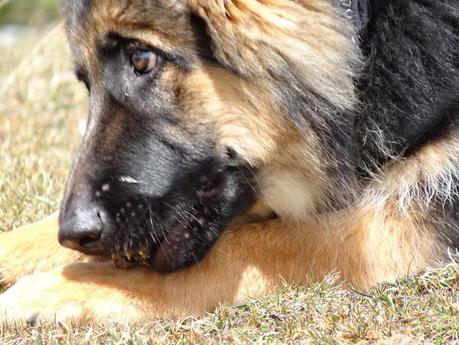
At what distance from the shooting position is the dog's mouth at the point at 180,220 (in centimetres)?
340

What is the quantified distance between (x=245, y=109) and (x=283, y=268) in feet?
2.29

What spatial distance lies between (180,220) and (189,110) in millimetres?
428

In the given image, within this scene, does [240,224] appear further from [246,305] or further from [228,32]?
[228,32]

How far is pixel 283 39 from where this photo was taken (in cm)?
331

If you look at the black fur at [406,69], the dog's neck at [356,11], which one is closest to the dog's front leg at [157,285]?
the black fur at [406,69]

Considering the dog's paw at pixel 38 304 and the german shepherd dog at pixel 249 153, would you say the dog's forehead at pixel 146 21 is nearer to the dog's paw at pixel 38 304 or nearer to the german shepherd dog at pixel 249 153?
the german shepherd dog at pixel 249 153

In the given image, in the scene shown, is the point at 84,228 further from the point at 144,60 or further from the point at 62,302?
the point at 144,60

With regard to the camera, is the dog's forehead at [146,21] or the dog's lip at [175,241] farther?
the dog's lip at [175,241]

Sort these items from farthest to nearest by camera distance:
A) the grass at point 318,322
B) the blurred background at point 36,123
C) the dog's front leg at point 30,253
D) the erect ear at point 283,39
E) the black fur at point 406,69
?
1. the blurred background at point 36,123
2. the dog's front leg at point 30,253
3. the black fur at point 406,69
4. the erect ear at point 283,39
5. the grass at point 318,322

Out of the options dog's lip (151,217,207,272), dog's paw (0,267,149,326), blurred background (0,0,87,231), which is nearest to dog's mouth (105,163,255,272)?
dog's lip (151,217,207,272)

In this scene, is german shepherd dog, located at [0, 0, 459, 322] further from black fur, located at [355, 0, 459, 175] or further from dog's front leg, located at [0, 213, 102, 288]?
dog's front leg, located at [0, 213, 102, 288]

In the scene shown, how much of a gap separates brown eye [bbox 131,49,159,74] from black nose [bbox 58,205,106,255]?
0.56 meters

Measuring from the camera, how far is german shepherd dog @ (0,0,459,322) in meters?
3.36

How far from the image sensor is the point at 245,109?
11.2 feet
